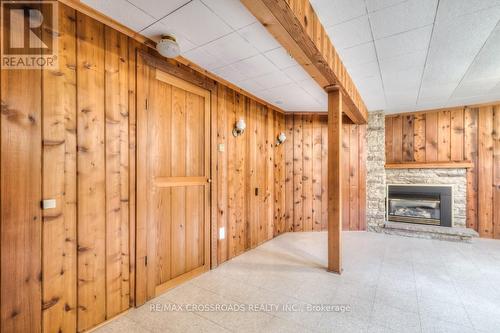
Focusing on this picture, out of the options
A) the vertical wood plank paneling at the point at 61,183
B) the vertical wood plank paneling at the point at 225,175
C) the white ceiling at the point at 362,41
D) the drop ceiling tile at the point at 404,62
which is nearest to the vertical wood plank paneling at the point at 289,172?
the white ceiling at the point at 362,41

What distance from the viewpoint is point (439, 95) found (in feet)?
12.1

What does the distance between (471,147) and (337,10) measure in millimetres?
4246

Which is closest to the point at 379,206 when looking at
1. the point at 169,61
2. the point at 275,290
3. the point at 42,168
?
the point at 275,290

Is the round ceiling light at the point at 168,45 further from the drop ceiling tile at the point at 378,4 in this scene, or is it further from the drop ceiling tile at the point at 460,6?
the drop ceiling tile at the point at 460,6

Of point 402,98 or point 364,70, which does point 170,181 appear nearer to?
point 364,70

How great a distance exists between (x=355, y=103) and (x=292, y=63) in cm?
140

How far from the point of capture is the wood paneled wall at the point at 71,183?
4.61 ft

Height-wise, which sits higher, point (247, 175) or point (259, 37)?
point (259, 37)

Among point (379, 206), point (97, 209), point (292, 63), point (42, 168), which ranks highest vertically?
point (292, 63)

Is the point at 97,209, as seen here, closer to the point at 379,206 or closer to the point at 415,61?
the point at 415,61

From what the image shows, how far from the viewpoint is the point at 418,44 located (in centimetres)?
222

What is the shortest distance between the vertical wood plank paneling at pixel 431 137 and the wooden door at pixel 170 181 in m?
4.30

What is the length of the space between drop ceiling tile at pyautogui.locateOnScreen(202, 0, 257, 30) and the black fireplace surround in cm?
437

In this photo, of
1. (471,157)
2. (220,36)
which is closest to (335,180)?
(220,36)
